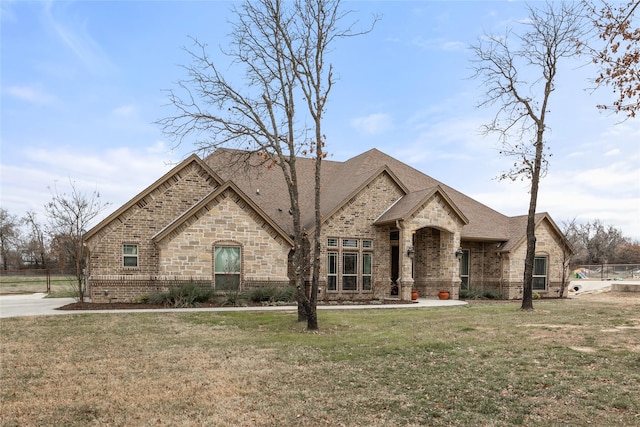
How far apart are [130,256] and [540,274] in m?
21.1

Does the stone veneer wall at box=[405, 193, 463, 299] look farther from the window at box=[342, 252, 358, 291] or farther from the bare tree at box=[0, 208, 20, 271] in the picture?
the bare tree at box=[0, 208, 20, 271]

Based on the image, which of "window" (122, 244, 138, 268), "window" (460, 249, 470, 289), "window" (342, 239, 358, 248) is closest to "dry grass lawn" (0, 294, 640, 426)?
"window" (122, 244, 138, 268)

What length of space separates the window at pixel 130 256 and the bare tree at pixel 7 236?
201ft

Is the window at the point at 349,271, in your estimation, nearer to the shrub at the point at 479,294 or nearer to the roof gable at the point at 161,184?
the shrub at the point at 479,294

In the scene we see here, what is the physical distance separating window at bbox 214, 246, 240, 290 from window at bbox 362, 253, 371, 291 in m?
6.40

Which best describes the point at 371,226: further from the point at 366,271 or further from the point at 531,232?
the point at 531,232

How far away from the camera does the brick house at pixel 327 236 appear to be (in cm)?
2028

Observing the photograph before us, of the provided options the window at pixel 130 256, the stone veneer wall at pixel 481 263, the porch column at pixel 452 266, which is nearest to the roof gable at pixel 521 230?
the stone veneer wall at pixel 481 263

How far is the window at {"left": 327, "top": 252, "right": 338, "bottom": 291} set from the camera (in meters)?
23.6

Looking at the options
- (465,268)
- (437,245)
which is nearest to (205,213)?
(437,245)

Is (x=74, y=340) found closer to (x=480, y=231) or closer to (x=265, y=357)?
(x=265, y=357)

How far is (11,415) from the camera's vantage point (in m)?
6.22

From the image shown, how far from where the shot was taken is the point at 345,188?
83.3ft

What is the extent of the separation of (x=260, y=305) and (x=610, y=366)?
44.9 feet
